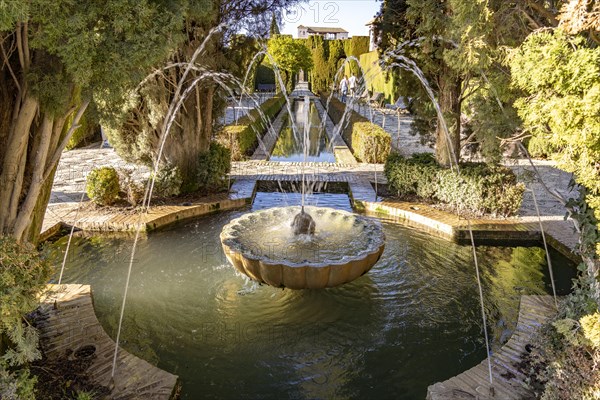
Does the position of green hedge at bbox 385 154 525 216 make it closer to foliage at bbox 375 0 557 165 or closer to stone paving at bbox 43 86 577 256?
stone paving at bbox 43 86 577 256

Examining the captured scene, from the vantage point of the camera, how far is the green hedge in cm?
723

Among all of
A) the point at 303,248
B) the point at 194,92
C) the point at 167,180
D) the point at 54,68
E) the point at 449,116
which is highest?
the point at 194,92

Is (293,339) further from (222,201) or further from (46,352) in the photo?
(222,201)

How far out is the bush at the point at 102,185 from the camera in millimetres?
7398

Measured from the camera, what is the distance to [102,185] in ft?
24.3

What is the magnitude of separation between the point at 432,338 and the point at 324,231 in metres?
1.83

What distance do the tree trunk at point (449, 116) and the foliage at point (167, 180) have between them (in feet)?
16.2

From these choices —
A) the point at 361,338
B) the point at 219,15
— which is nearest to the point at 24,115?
the point at 361,338

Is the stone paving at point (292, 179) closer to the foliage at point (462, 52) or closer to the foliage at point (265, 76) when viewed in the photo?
the foliage at point (462, 52)

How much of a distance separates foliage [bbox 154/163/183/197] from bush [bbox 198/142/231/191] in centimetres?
52

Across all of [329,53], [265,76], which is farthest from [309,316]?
[265,76]

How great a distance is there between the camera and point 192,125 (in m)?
8.41

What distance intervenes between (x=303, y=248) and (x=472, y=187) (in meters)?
3.82

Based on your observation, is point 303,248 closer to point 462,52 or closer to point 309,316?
point 309,316
